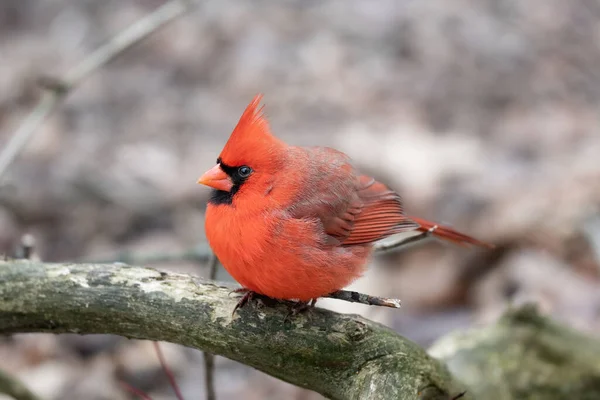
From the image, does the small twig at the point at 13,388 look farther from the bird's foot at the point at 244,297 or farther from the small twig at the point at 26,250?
the bird's foot at the point at 244,297

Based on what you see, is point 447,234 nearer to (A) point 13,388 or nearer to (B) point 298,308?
(B) point 298,308

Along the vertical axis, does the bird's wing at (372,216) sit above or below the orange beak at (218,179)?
below

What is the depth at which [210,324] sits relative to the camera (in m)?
2.19

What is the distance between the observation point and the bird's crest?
2.57m

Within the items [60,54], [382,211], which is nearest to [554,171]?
[382,211]

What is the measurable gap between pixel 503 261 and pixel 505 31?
10.2ft

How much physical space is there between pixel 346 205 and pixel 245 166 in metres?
0.44

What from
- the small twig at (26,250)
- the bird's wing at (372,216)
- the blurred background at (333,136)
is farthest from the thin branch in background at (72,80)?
the bird's wing at (372,216)

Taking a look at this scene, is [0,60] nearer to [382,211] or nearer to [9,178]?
[9,178]

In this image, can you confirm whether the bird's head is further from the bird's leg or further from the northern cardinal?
the bird's leg

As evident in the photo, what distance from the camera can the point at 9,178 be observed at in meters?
4.79

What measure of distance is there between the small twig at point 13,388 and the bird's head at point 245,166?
3.18ft

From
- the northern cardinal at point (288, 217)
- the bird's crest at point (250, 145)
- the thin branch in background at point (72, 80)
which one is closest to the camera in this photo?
the northern cardinal at point (288, 217)

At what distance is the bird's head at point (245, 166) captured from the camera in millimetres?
2586
